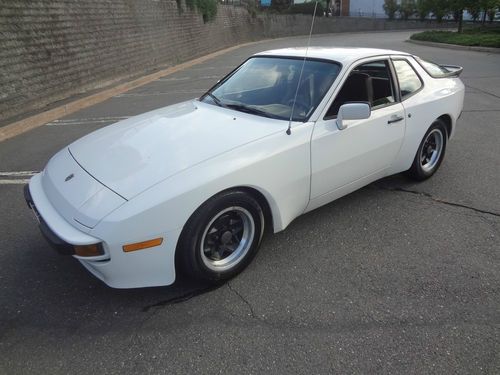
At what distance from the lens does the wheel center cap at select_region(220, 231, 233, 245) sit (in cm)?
269

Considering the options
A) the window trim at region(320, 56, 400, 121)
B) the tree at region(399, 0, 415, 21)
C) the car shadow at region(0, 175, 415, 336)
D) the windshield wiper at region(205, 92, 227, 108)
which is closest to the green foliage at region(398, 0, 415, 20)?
the tree at region(399, 0, 415, 21)

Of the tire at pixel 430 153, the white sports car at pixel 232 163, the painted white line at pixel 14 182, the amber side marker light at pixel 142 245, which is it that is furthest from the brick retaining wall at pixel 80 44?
the tire at pixel 430 153

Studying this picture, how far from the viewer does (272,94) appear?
3.35 m

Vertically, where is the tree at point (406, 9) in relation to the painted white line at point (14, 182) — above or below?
above

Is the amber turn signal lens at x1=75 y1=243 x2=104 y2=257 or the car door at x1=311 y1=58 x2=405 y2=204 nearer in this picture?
the amber turn signal lens at x1=75 y1=243 x2=104 y2=257

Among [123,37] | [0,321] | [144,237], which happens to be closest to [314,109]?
[144,237]

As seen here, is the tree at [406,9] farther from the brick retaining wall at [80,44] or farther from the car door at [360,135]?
the car door at [360,135]

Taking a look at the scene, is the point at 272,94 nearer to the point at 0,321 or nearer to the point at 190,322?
the point at 190,322

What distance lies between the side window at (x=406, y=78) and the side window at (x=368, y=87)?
0.16m

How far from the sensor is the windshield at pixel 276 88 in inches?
123

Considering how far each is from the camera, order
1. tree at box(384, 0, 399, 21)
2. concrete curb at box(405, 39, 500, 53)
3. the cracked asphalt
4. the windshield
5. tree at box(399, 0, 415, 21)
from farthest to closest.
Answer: tree at box(384, 0, 399, 21)
tree at box(399, 0, 415, 21)
concrete curb at box(405, 39, 500, 53)
the windshield
the cracked asphalt

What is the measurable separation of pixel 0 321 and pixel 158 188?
1305 mm

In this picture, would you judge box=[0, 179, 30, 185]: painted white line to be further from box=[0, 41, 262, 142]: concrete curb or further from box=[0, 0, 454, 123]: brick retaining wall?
box=[0, 0, 454, 123]: brick retaining wall

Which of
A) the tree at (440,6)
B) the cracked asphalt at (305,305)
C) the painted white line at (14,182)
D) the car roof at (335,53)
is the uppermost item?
the tree at (440,6)
